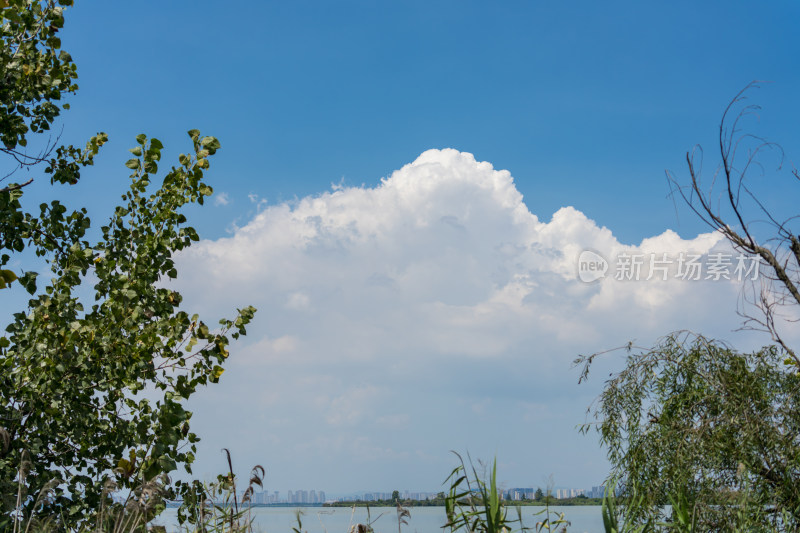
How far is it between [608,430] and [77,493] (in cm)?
632

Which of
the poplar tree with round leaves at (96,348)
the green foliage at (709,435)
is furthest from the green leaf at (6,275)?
the green foliage at (709,435)

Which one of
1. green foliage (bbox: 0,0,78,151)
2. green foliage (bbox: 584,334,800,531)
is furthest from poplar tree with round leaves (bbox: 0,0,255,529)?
green foliage (bbox: 584,334,800,531)

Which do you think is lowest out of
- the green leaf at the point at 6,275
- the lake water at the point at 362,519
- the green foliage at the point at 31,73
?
the lake water at the point at 362,519

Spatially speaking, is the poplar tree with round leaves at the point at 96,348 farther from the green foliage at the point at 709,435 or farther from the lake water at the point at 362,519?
the green foliage at the point at 709,435

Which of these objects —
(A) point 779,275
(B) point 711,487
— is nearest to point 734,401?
(B) point 711,487

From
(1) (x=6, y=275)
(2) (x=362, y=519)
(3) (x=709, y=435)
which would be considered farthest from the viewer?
(3) (x=709, y=435)

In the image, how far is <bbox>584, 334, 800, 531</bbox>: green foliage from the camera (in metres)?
7.52

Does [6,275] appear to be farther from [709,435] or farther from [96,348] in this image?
[709,435]

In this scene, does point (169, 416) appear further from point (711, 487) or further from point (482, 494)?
point (711, 487)

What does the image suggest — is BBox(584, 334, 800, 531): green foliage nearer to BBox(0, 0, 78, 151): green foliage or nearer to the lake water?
the lake water

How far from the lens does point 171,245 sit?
526 cm

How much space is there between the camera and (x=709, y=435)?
25.6 feet

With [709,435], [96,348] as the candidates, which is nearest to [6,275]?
[96,348]

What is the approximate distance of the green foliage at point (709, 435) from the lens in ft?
24.7
